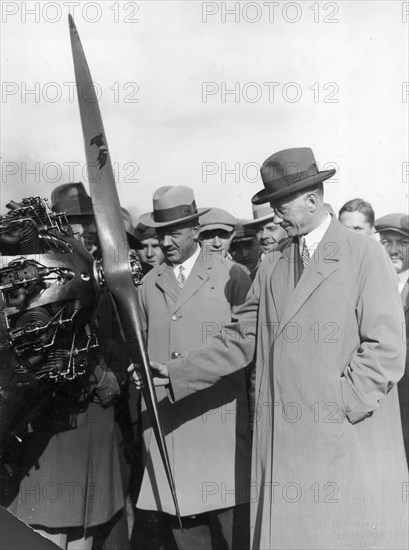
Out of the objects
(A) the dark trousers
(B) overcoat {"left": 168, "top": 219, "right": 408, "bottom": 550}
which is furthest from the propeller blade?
(A) the dark trousers

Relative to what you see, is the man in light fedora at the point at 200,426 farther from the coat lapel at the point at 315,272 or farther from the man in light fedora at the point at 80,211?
the coat lapel at the point at 315,272

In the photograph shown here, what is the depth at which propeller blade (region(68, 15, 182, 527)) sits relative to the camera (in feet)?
16.0

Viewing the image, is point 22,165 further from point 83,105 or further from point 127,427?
point 127,427

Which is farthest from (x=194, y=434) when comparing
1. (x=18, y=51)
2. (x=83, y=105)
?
(x=18, y=51)

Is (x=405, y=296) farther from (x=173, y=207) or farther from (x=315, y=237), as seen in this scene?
(x=173, y=207)

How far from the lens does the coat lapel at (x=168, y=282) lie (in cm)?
607

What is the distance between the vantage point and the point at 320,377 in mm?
4840

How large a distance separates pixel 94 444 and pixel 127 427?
66cm

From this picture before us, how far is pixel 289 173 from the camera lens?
5.23 metres

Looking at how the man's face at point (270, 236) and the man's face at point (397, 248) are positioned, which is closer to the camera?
the man's face at point (397, 248)

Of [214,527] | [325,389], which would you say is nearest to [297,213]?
[325,389]

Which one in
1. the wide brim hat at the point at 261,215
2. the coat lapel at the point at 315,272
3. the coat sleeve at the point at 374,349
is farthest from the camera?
the wide brim hat at the point at 261,215

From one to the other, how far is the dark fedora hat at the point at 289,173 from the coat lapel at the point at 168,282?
1.09 metres

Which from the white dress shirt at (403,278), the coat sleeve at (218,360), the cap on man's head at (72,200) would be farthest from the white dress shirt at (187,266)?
the white dress shirt at (403,278)
